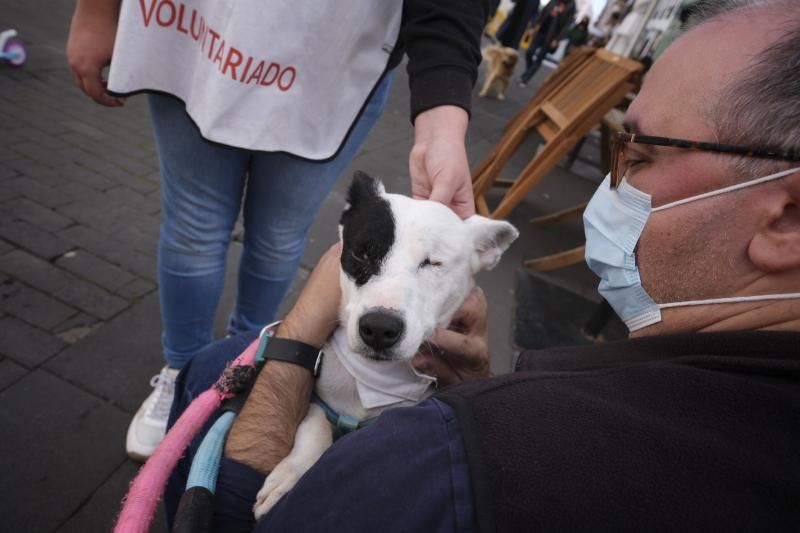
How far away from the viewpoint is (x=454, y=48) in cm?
165

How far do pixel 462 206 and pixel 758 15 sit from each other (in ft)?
3.58

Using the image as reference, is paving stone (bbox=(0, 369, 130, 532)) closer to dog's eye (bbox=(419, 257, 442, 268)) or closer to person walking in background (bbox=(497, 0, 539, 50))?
dog's eye (bbox=(419, 257, 442, 268))

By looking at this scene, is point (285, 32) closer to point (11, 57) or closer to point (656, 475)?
point (656, 475)

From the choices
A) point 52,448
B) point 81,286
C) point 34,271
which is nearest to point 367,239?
point 52,448

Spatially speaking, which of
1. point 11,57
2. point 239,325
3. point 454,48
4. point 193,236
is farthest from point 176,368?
point 11,57

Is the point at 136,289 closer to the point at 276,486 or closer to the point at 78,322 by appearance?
the point at 78,322

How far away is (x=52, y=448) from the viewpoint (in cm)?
198

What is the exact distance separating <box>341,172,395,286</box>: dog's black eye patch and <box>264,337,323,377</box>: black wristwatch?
11.3 inches

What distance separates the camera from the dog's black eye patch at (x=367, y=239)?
5.13 feet

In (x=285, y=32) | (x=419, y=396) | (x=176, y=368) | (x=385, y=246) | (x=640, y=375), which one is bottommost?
(x=176, y=368)

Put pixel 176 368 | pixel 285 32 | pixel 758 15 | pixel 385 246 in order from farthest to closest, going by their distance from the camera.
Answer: pixel 176 368
pixel 385 246
pixel 285 32
pixel 758 15

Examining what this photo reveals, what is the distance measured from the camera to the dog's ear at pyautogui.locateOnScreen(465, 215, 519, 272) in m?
1.83

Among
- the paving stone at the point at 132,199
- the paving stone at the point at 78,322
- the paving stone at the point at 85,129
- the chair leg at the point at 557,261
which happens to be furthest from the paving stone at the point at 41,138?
the chair leg at the point at 557,261

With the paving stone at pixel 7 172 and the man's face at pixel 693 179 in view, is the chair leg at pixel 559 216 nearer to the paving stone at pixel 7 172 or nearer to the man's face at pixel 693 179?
the man's face at pixel 693 179
